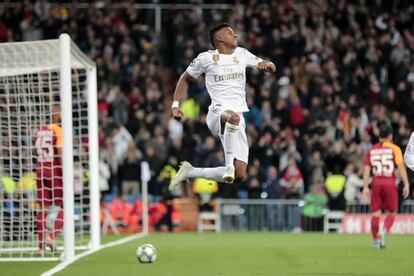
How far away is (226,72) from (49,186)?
13.8 feet

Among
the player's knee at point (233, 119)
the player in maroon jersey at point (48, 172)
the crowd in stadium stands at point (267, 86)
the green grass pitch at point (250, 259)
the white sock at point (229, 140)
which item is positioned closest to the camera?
the green grass pitch at point (250, 259)

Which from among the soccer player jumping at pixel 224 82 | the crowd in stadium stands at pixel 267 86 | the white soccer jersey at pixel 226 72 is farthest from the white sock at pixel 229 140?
the crowd in stadium stands at pixel 267 86

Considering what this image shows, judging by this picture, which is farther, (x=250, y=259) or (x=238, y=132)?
(x=250, y=259)

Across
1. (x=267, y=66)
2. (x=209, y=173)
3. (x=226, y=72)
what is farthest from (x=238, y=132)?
(x=267, y=66)

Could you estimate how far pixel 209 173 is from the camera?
14953 millimetres

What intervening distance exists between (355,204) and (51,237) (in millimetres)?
10743

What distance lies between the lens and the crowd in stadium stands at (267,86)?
27.4 meters

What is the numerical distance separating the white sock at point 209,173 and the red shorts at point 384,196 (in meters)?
5.45

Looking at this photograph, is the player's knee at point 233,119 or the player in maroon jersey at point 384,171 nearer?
the player's knee at point 233,119

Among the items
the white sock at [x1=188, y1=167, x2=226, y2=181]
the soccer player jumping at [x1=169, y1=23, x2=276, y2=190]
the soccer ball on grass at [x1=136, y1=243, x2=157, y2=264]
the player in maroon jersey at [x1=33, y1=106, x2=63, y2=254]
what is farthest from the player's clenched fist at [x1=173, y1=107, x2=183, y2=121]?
the player in maroon jersey at [x1=33, y1=106, x2=63, y2=254]

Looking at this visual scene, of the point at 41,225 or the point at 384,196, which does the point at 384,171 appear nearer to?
the point at 384,196

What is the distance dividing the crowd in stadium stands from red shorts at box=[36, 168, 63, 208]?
27.9 ft

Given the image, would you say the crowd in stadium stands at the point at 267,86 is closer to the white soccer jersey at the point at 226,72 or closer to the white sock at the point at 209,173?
the white sock at the point at 209,173

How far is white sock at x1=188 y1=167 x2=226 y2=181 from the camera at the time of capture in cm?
1480
